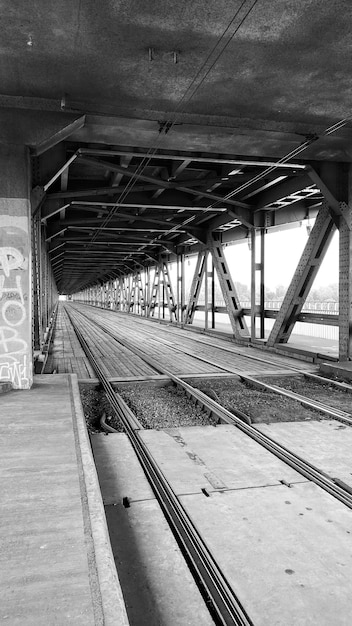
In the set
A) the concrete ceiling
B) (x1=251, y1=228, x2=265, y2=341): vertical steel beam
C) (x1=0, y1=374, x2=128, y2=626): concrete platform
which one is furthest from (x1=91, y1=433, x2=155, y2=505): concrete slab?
(x1=251, y1=228, x2=265, y2=341): vertical steel beam

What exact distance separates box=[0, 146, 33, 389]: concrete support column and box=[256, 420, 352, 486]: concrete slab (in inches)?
136

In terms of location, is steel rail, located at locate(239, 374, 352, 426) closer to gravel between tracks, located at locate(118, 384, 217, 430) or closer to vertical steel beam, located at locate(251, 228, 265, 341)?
gravel between tracks, located at locate(118, 384, 217, 430)

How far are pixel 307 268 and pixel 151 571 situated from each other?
8.67 m

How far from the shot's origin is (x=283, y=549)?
3.04m

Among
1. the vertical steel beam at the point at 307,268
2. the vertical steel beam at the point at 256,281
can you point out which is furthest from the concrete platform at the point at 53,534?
the vertical steel beam at the point at 256,281

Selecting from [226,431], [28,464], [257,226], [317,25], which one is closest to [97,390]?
[226,431]

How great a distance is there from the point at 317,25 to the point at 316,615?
16.7 feet

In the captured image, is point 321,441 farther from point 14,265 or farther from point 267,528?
point 14,265

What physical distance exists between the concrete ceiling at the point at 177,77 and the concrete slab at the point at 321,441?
14.3ft

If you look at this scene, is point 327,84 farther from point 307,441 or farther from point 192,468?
point 192,468

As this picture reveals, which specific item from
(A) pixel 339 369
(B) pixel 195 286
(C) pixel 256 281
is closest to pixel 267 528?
(A) pixel 339 369

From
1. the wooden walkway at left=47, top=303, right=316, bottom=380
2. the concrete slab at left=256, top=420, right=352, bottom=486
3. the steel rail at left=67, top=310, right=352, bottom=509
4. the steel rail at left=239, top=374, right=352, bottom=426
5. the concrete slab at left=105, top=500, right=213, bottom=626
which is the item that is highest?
the wooden walkway at left=47, top=303, right=316, bottom=380

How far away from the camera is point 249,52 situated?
5270 millimetres

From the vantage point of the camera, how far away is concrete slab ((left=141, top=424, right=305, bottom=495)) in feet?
13.7
